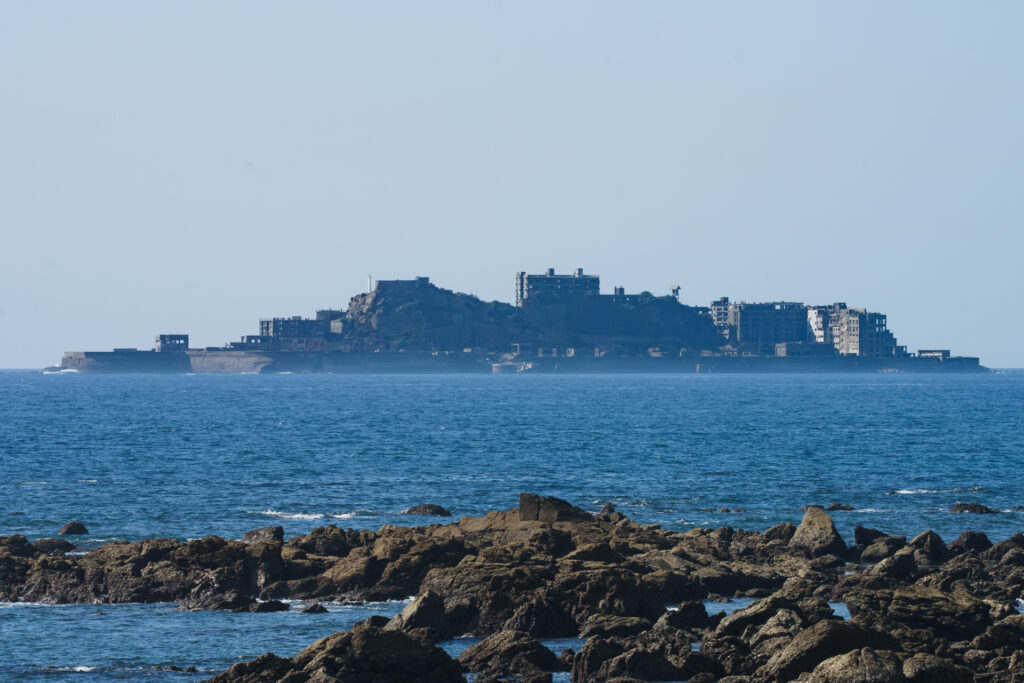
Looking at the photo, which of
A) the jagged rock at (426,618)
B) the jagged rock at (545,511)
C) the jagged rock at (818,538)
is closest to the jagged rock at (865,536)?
the jagged rock at (818,538)

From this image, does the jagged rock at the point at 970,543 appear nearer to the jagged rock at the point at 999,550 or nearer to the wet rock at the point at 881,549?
the jagged rock at the point at 999,550

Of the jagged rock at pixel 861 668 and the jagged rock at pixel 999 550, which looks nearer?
the jagged rock at pixel 861 668

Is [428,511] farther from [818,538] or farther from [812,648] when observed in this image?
[812,648]

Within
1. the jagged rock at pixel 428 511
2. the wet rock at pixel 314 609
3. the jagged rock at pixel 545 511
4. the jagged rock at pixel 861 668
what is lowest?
the wet rock at pixel 314 609

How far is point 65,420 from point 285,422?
1615cm

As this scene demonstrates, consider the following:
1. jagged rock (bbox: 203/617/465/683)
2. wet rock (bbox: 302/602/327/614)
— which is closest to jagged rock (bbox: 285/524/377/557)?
wet rock (bbox: 302/602/327/614)

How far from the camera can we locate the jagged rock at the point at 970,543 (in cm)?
3116

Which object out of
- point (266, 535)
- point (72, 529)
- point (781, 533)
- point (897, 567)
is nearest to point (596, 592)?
point (897, 567)

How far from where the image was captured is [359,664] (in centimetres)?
1859

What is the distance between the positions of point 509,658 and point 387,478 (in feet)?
102

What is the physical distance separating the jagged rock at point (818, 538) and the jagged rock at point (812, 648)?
11.4 meters

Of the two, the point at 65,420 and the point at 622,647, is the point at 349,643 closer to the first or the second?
the point at 622,647

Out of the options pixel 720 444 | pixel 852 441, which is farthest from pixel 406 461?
pixel 852 441

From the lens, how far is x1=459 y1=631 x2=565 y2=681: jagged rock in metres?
20.2
